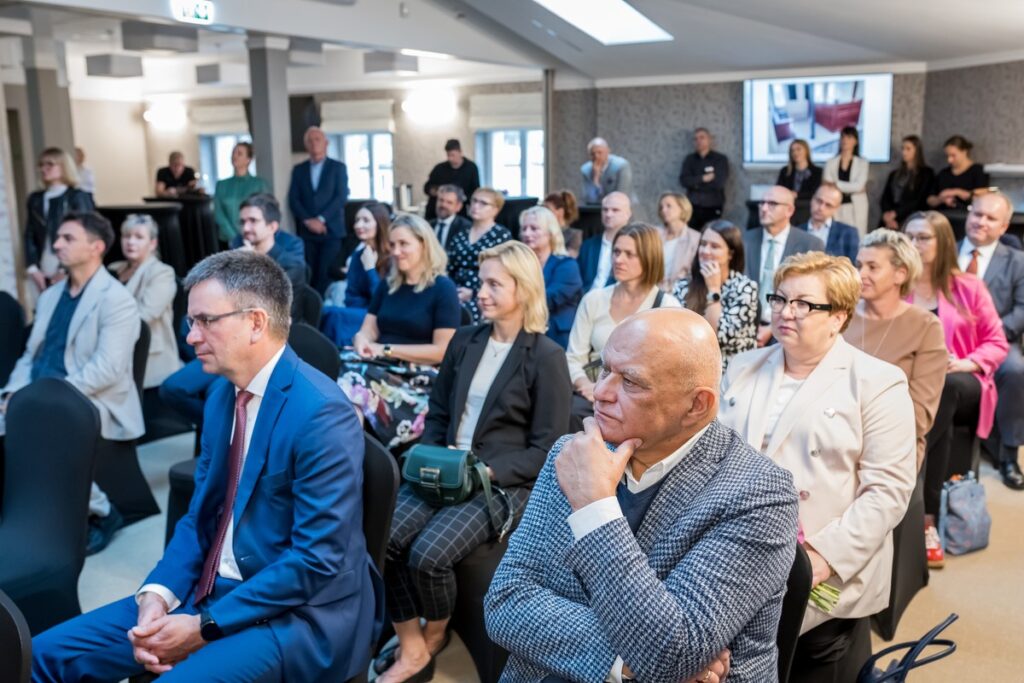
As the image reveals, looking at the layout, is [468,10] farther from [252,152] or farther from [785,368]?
[785,368]

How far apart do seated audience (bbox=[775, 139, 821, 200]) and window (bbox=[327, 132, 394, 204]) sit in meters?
7.45

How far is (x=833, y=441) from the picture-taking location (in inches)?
91.4

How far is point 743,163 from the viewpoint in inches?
444

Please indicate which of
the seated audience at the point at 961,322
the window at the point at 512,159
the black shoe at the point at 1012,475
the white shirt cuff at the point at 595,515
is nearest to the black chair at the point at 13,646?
the white shirt cuff at the point at 595,515

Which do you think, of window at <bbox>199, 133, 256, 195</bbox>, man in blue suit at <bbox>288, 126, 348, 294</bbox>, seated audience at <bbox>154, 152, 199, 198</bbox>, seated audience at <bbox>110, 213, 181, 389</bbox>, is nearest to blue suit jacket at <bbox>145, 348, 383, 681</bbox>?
seated audience at <bbox>110, 213, 181, 389</bbox>

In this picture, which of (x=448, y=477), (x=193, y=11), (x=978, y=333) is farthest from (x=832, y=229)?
(x=193, y=11)

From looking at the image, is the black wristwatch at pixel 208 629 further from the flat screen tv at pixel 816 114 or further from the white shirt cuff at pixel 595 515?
the flat screen tv at pixel 816 114

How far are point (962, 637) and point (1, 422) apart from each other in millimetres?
3154

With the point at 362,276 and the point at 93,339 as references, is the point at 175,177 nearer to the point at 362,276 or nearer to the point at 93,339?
the point at 362,276

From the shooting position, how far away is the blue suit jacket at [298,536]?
192 cm

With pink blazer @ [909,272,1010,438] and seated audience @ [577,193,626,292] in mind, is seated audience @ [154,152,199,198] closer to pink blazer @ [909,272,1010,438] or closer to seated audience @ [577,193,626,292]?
seated audience @ [577,193,626,292]

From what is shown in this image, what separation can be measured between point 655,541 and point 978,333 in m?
3.11

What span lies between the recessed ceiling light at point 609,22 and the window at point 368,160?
5.92 metres

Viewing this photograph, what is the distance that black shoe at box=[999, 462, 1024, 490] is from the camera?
4348 millimetres
